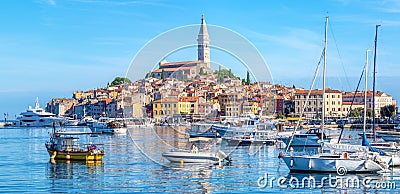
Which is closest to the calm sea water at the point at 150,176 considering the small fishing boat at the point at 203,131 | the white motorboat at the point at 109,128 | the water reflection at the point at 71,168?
the water reflection at the point at 71,168

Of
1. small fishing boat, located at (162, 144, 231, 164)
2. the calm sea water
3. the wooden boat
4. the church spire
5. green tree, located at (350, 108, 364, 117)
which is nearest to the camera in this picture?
the church spire

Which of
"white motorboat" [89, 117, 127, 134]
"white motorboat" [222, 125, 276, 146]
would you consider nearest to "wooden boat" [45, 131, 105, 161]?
"white motorboat" [222, 125, 276, 146]

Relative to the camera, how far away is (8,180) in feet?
56.3

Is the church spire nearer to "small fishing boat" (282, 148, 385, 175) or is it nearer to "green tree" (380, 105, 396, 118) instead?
"small fishing boat" (282, 148, 385, 175)

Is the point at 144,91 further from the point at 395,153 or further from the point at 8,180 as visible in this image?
the point at 395,153

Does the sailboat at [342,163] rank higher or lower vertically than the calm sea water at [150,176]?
higher

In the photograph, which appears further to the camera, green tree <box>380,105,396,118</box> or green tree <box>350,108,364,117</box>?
green tree <box>380,105,396,118</box>

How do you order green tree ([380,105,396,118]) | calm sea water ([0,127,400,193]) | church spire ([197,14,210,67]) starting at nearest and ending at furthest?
1. church spire ([197,14,210,67])
2. calm sea water ([0,127,400,193])
3. green tree ([380,105,396,118])

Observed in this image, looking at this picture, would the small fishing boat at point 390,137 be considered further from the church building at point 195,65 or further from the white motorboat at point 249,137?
the church building at point 195,65

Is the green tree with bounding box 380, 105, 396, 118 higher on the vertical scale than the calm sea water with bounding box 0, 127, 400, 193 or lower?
higher

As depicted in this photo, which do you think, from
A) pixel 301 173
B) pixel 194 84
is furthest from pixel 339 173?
pixel 194 84

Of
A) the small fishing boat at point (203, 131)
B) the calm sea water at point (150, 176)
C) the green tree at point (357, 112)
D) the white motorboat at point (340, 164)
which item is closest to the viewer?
the calm sea water at point (150, 176)

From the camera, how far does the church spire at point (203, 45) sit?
1452 cm

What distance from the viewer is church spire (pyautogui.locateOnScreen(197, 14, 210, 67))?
14516 mm
